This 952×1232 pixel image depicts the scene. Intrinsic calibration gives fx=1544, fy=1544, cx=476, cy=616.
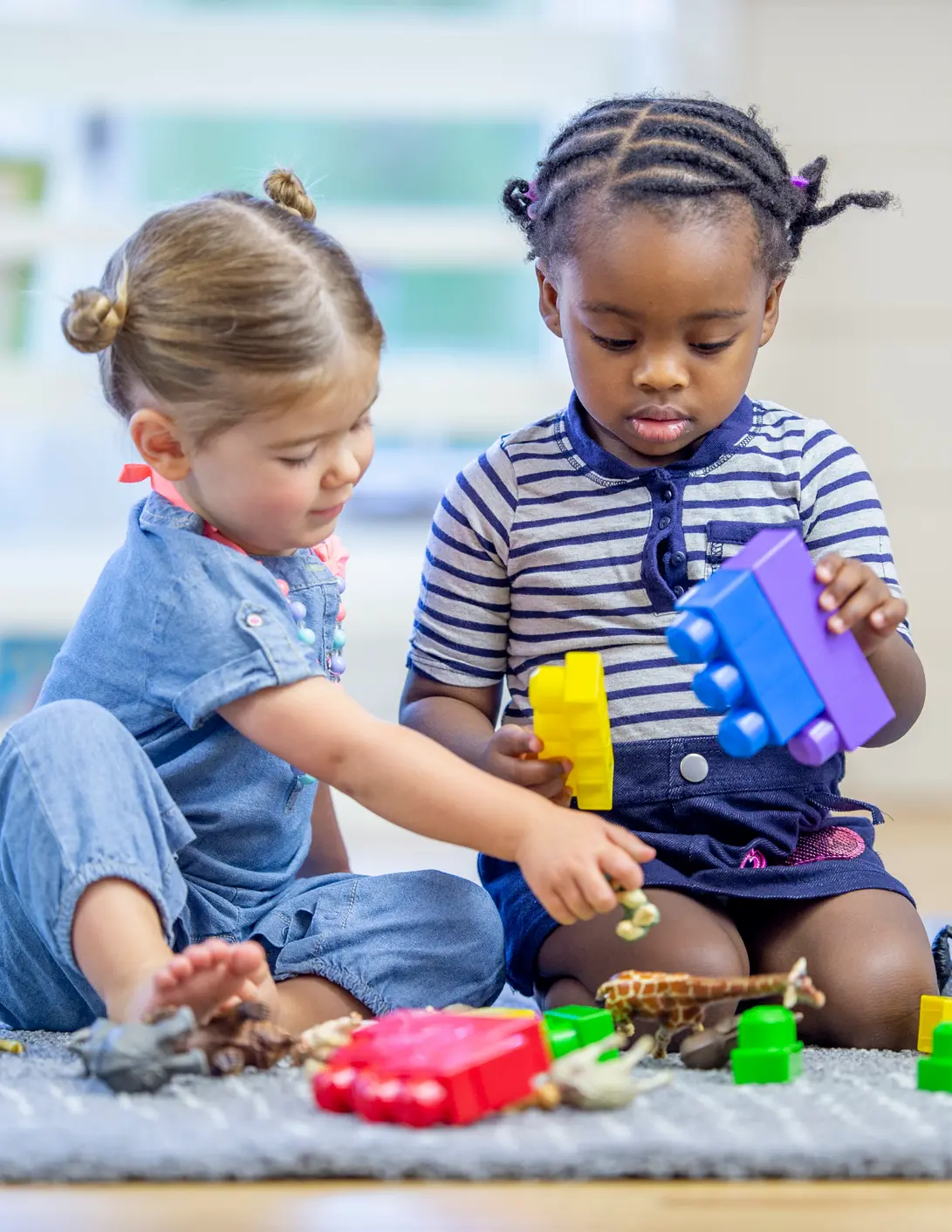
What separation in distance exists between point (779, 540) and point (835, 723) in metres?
0.11

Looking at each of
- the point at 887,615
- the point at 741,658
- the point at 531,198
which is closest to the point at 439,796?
the point at 741,658

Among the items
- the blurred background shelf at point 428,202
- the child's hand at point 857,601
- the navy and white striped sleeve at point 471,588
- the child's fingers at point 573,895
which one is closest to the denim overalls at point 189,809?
the navy and white striped sleeve at point 471,588

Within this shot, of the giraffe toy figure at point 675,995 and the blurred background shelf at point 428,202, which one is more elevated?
the blurred background shelf at point 428,202

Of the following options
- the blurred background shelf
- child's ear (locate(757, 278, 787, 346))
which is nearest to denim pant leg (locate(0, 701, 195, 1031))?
child's ear (locate(757, 278, 787, 346))

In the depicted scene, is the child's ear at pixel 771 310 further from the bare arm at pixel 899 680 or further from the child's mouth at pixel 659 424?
the bare arm at pixel 899 680

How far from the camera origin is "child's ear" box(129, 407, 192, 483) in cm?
96

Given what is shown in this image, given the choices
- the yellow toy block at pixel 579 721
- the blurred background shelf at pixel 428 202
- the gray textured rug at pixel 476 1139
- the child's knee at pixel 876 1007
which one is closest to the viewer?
the gray textured rug at pixel 476 1139

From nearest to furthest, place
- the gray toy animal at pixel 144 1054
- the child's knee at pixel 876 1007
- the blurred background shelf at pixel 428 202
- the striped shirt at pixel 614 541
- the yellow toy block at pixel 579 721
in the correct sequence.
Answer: the gray toy animal at pixel 144 1054 < the yellow toy block at pixel 579 721 < the child's knee at pixel 876 1007 < the striped shirt at pixel 614 541 < the blurred background shelf at pixel 428 202

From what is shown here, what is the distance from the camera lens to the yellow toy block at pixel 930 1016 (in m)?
0.93

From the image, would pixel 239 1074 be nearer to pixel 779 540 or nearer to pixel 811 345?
pixel 779 540

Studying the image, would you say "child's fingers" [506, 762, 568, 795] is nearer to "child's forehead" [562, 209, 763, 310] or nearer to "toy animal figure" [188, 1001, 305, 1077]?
"toy animal figure" [188, 1001, 305, 1077]

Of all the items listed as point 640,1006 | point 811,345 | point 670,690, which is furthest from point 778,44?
point 640,1006

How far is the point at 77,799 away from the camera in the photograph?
88 cm

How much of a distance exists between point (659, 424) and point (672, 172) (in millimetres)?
171
